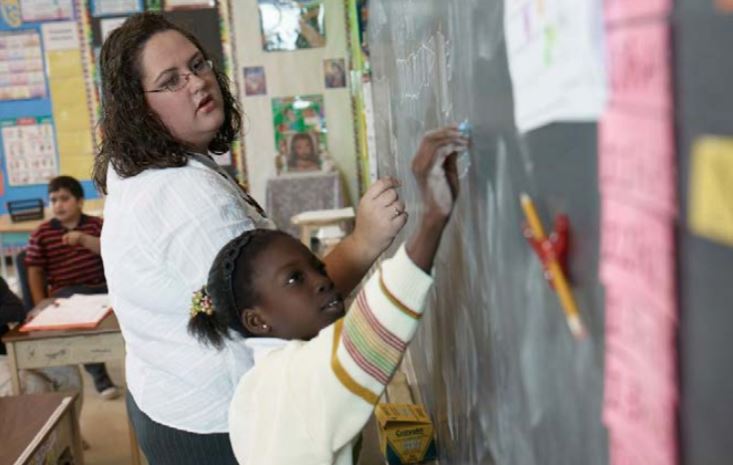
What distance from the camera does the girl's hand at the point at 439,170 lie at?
0.91 meters

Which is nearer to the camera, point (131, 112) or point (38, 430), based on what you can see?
point (131, 112)

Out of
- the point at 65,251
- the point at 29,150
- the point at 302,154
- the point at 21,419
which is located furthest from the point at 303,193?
the point at 21,419

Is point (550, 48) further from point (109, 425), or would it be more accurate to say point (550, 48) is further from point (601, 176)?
point (109, 425)

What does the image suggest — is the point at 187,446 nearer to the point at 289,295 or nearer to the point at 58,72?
the point at 289,295

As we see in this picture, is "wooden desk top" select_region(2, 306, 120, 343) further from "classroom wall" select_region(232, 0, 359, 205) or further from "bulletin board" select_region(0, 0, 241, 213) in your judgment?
"bulletin board" select_region(0, 0, 241, 213)

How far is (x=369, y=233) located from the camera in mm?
1320

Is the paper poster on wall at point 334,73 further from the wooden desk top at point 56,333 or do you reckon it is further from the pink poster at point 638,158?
the pink poster at point 638,158

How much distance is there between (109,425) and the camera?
144 inches

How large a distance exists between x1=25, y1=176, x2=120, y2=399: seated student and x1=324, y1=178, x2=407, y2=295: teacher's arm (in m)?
2.65

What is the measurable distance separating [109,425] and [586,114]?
352 centimetres

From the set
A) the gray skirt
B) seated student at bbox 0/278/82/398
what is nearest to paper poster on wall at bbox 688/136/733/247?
the gray skirt

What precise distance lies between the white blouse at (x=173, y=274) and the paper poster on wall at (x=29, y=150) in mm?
5724

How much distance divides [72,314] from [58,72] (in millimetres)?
4175

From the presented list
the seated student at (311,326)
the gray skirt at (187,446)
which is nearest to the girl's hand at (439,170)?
the seated student at (311,326)
